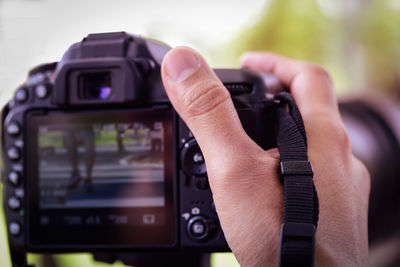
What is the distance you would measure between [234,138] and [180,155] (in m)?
0.11

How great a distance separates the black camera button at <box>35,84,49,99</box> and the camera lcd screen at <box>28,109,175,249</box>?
0.04 m

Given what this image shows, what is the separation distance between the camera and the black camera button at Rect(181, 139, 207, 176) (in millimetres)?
497

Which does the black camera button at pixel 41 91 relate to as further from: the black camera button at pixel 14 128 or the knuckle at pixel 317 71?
the knuckle at pixel 317 71

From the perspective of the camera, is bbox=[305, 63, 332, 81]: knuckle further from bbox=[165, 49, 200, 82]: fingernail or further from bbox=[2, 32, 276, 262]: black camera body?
bbox=[165, 49, 200, 82]: fingernail

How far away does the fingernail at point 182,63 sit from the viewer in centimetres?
42

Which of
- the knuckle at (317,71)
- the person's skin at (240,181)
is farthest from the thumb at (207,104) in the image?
the knuckle at (317,71)

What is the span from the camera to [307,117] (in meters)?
0.52

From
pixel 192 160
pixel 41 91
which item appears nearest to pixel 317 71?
pixel 192 160

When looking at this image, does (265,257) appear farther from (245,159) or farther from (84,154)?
(84,154)

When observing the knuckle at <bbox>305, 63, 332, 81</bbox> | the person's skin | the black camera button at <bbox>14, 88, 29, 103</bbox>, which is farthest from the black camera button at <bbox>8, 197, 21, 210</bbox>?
the knuckle at <bbox>305, 63, 332, 81</bbox>

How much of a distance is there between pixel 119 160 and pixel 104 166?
→ 0.06 ft

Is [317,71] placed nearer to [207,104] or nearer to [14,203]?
[207,104]

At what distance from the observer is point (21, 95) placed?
1.82 feet

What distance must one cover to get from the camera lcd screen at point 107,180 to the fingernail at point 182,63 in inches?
3.7
